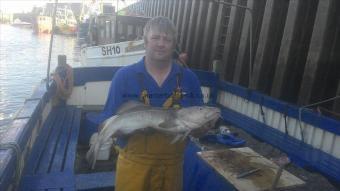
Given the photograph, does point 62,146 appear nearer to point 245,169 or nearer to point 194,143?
point 194,143

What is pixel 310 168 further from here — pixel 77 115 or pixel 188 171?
pixel 77 115

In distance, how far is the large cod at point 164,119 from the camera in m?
3.19

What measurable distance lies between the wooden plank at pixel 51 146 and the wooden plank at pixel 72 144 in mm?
197

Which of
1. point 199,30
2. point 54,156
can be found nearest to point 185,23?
point 199,30

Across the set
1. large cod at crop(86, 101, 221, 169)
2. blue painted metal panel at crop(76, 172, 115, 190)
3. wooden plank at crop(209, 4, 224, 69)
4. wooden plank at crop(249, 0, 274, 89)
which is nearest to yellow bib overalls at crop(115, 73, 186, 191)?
large cod at crop(86, 101, 221, 169)

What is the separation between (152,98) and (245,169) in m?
1.39

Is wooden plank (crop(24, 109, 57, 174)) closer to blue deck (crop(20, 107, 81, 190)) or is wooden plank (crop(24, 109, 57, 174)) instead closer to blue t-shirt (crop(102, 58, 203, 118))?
blue deck (crop(20, 107, 81, 190))

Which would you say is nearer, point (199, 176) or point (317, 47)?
point (199, 176)

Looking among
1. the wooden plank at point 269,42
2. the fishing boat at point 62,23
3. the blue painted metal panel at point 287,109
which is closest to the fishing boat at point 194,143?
the blue painted metal panel at point 287,109

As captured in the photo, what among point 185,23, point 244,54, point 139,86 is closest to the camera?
point 139,86

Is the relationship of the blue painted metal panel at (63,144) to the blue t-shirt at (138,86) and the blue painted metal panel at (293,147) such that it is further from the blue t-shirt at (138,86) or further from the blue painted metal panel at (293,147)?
the blue painted metal panel at (293,147)

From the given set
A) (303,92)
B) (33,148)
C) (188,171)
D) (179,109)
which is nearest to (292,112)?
(303,92)

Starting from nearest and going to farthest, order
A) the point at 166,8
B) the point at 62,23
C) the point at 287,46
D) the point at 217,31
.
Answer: the point at 287,46
the point at 217,31
the point at 166,8
the point at 62,23

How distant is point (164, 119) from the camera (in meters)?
3.23
